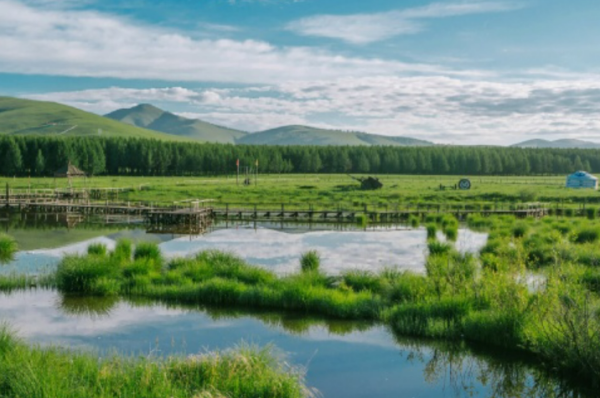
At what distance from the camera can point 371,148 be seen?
17350 cm

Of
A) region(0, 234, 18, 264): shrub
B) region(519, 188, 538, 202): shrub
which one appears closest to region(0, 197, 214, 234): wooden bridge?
region(0, 234, 18, 264): shrub

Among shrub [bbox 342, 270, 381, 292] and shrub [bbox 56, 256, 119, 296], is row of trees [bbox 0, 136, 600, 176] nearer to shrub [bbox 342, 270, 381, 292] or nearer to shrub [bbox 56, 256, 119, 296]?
shrub [bbox 56, 256, 119, 296]

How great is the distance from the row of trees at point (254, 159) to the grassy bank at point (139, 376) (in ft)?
370

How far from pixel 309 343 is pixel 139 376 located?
6.13 m

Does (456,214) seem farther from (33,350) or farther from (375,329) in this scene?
(33,350)

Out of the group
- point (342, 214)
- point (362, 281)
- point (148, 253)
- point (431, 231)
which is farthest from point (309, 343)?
point (342, 214)

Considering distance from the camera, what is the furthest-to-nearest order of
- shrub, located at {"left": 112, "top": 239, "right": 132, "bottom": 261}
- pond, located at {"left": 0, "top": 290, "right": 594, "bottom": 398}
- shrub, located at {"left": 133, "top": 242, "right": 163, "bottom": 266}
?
shrub, located at {"left": 133, "top": 242, "right": 163, "bottom": 266}
shrub, located at {"left": 112, "top": 239, "right": 132, "bottom": 261}
pond, located at {"left": 0, "top": 290, "right": 594, "bottom": 398}

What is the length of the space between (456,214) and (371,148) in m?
118

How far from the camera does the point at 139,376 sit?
37.2ft

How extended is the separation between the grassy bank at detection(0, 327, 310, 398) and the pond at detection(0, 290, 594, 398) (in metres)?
1.20

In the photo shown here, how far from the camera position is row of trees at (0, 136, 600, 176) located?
398ft

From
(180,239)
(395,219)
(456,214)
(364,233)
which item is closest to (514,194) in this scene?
(456,214)

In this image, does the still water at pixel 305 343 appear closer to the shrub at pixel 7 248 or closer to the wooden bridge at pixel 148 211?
the shrub at pixel 7 248

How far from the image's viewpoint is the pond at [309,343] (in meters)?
13.6
